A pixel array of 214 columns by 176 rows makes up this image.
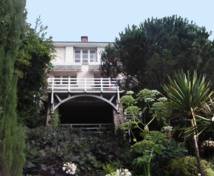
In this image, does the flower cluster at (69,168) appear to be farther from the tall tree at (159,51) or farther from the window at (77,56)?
the window at (77,56)

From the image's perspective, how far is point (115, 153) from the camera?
11203mm

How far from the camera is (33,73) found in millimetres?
16984

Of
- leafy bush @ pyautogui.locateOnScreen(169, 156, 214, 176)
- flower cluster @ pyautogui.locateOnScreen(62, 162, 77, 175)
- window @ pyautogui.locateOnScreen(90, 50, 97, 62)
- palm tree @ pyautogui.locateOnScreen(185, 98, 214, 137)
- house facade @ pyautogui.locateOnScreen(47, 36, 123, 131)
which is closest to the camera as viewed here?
flower cluster @ pyautogui.locateOnScreen(62, 162, 77, 175)

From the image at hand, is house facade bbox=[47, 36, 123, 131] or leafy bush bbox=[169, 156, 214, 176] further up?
house facade bbox=[47, 36, 123, 131]

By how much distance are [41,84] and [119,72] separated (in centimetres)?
480

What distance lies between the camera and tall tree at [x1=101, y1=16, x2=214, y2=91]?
533 inches

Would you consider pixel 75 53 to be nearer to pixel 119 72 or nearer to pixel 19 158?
pixel 119 72

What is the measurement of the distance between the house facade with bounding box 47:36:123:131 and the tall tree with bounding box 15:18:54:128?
1.46 meters

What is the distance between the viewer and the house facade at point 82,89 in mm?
19797

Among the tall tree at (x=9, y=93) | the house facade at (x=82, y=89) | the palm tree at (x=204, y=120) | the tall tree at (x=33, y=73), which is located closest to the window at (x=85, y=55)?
the house facade at (x=82, y=89)

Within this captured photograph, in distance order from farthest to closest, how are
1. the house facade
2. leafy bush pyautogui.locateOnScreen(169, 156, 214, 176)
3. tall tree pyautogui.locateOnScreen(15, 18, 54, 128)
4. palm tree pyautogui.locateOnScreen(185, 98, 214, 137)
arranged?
the house facade
tall tree pyautogui.locateOnScreen(15, 18, 54, 128)
leafy bush pyautogui.locateOnScreen(169, 156, 214, 176)
palm tree pyautogui.locateOnScreen(185, 98, 214, 137)

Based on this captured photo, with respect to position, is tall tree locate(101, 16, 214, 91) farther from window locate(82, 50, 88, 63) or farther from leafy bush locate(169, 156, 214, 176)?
window locate(82, 50, 88, 63)

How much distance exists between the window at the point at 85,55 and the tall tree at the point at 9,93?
1999 cm

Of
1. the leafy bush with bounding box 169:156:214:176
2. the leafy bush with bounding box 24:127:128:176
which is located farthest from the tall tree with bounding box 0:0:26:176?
the leafy bush with bounding box 169:156:214:176
